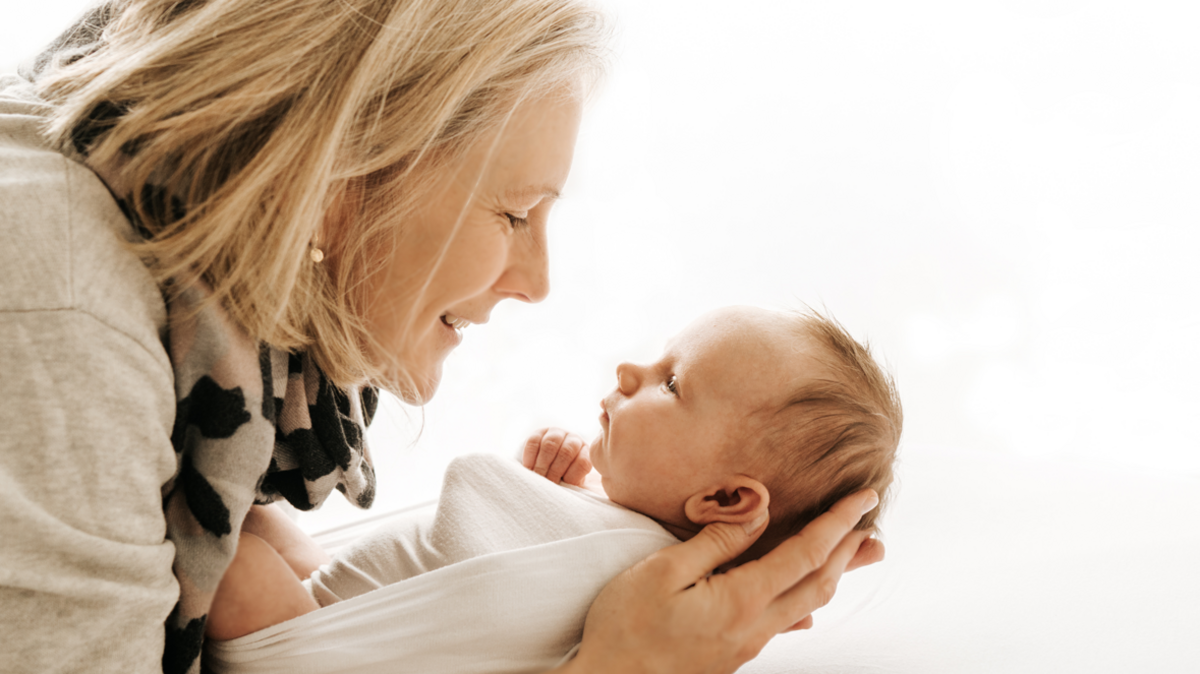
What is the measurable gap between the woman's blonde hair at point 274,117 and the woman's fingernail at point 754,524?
572 mm

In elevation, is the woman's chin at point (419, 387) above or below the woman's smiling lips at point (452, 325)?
below

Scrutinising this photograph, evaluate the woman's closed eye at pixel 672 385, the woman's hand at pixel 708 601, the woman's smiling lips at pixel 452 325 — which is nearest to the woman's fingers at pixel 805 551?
the woman's hand at pixel 708 601

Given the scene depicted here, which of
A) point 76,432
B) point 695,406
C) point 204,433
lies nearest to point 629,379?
point 695,406

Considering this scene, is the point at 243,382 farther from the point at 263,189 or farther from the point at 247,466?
the point at 263,189

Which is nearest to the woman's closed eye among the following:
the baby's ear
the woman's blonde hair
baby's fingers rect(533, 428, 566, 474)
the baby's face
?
the baby's face

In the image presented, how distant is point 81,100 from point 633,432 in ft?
2.41

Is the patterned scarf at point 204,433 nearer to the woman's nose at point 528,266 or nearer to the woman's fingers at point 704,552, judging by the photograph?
the woman's nose at point 528,266

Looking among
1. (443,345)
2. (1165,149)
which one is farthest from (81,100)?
(1165,149)

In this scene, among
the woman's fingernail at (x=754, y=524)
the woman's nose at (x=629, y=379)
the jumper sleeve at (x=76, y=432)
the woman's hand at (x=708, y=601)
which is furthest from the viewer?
the woman's nose at (x=629, y=379)

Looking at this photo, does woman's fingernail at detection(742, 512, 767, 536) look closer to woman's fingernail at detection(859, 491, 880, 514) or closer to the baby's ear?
the baby's ear

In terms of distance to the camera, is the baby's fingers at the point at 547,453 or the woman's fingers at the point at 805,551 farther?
the baby's fingers at the point at 547,453

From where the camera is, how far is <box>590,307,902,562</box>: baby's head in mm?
1074

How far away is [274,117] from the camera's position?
85 centimetres

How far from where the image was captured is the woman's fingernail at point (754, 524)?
1.06m
